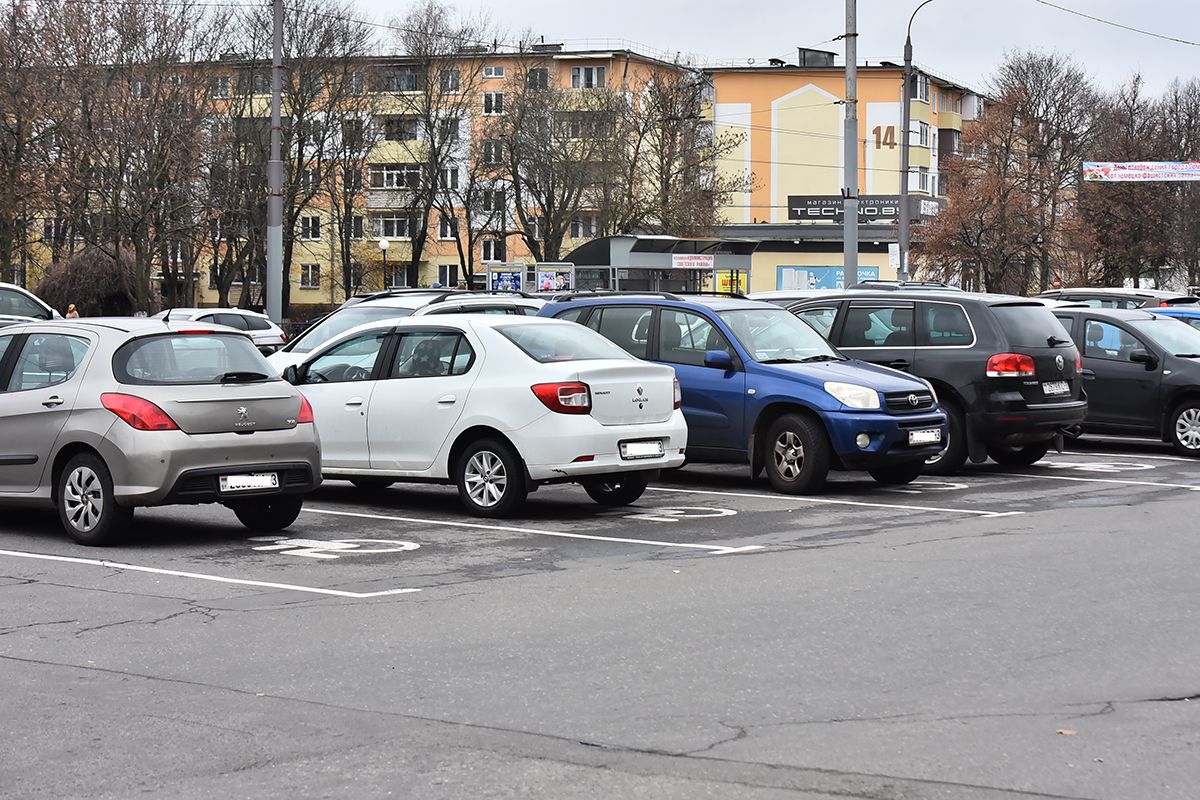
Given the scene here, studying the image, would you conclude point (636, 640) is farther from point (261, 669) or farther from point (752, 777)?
point (752, 777)

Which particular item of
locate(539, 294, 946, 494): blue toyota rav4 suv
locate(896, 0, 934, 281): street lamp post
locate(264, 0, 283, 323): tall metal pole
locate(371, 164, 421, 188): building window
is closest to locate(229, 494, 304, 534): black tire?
locate(539, 294, 946, 494): blue toyota rav4 suv

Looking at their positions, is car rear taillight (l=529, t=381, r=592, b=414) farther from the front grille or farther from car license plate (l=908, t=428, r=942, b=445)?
car license plate (l=908, t=428, r=942, b=445)

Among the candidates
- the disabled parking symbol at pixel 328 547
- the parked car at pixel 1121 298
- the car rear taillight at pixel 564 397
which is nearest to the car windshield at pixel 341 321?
the car rear taillight at pixel 564 397

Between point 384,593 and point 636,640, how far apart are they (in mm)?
2131

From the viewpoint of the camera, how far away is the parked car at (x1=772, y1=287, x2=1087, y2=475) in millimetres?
16719

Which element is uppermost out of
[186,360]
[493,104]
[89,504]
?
[493,104]

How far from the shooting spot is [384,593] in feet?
31.2

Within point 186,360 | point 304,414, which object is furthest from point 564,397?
point 186,360

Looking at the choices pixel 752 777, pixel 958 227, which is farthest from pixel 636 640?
pixel 958 227

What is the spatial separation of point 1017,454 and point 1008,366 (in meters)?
2.07

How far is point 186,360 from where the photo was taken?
11.6 meters

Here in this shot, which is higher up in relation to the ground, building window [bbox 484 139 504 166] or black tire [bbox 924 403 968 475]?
building window [bbox 484 139 504 166]

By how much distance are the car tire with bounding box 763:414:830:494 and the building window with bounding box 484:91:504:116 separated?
188 feet

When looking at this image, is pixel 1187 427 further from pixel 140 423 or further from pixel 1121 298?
pixel 140 423
